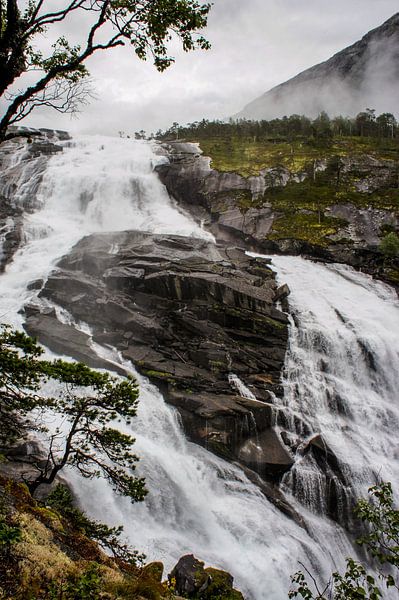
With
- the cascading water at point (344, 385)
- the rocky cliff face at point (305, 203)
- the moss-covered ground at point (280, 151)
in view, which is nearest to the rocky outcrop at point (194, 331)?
the cascading water at point (344, 385)

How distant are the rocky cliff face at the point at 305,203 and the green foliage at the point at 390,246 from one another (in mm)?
828

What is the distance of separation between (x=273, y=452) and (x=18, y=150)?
5820 centimetres

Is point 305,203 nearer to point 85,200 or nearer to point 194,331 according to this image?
point 85,200

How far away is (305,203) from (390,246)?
14725 mm

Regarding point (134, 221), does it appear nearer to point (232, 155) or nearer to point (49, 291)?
point (49, 291)

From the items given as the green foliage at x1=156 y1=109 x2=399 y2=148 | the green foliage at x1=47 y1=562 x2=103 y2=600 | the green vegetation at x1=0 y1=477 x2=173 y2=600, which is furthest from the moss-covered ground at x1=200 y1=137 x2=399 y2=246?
the green foliage at x1=47 y1=562 x2=103 y2=600

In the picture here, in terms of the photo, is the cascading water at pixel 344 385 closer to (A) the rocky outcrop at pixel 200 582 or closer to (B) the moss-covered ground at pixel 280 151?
(A) the rocky outcrop at pixel 200 582

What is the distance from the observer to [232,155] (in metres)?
65.6

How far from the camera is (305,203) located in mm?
49062

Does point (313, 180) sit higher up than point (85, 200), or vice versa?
point (313, 180)

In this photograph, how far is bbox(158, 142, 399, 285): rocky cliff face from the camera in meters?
40.8

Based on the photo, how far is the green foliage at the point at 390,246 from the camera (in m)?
37.3

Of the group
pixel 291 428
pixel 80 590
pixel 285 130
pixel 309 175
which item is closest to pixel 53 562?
pixel 80 590

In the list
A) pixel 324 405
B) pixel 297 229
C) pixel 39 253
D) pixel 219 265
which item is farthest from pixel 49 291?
pixel 297 229
